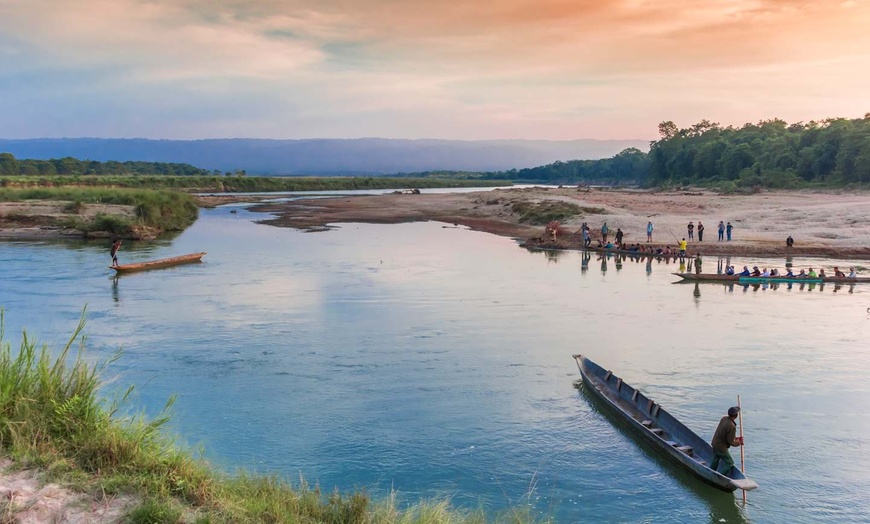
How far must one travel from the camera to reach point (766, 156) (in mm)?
95000

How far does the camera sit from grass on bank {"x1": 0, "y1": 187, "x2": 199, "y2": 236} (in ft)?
164

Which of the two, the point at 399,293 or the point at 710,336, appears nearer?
the point at 710,336

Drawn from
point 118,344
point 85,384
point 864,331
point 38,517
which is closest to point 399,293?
point 118,344

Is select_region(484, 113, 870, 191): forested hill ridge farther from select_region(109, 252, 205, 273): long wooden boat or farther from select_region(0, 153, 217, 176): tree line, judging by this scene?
select_region(0, 153, 217, 176): tree line

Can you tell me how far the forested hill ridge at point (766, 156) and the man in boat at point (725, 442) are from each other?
7223 centimetres

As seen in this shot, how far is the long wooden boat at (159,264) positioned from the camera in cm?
3356

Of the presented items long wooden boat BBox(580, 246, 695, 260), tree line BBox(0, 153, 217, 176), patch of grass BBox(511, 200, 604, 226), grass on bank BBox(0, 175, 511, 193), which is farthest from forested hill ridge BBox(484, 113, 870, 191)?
tree line BBox(0, 153, 217, 176)

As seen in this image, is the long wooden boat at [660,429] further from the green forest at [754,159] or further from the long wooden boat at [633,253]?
the green forest at [754,159]

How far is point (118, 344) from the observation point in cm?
2077

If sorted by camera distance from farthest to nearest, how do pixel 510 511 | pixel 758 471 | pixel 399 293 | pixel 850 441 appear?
pixel 399 293 < pixel 850 441 < pixel 758 471 < pixel 510 511

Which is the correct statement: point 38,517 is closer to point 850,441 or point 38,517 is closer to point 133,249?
point 850,441

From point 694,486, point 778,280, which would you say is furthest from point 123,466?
point 778,280

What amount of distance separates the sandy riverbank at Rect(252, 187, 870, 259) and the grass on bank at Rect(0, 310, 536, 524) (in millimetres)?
38633

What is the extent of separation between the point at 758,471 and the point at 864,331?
14065 mm
